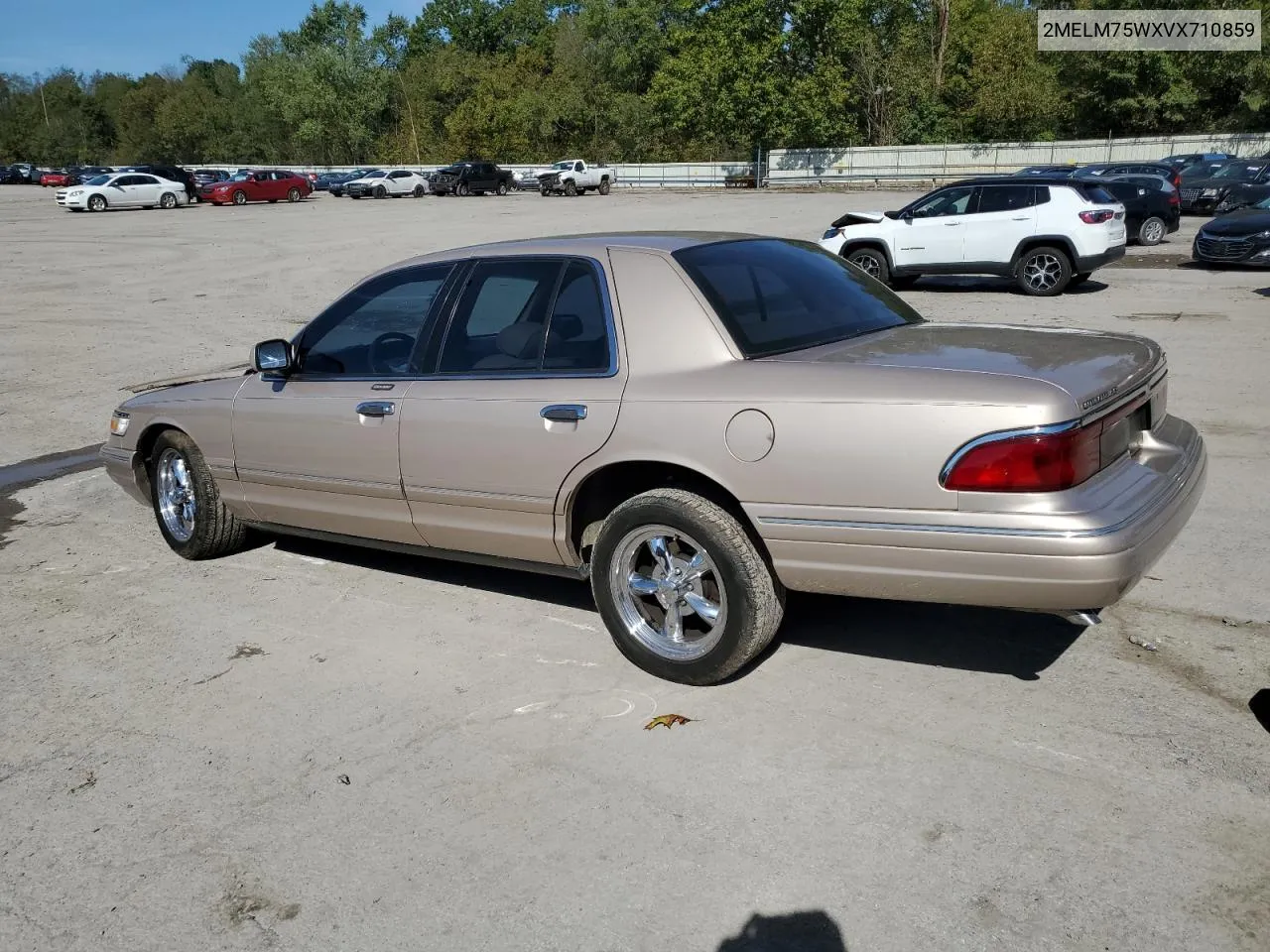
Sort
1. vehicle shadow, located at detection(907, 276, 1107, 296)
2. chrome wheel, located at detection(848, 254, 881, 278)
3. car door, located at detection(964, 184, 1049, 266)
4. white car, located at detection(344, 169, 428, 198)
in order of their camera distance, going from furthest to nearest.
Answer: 1. white car, located at detection(344, 169, 428, 198)
2. chrome wheel, located at detection(848, 254, 881, 278)
3. vehicle shadow, located at detection(907, 276, 1107, 296)
4. car door, located at detection(964, 184, 1049, 266)

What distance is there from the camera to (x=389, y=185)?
174 ft

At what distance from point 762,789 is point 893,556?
0.86m

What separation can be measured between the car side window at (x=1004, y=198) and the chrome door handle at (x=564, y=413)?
12.8 meters

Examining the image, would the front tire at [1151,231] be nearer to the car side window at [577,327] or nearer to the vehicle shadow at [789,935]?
the car side window at [577,327]

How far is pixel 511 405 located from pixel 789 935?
7.72 feet

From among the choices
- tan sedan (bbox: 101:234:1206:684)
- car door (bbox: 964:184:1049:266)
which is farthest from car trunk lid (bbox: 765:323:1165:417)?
car door (bbox: 964:184:1049:266)

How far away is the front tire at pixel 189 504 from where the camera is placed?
227 inches

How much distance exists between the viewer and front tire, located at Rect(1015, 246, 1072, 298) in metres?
15.1

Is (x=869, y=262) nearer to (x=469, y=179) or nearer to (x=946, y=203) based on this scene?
(x=946, y=203)

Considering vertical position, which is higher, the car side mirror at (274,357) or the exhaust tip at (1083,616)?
the car side mirror at (274,357)

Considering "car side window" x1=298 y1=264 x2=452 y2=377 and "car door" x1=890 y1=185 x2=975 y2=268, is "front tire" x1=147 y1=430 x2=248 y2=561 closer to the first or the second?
"car side window" x1=298 y1=264 x2=452 y2=377

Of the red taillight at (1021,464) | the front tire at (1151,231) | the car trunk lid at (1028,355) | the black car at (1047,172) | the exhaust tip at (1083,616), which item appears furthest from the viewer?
the front tire at (1151,231)

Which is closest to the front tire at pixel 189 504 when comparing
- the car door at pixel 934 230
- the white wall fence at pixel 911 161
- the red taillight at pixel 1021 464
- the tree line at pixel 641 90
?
the red taillight at pixel 1021 464

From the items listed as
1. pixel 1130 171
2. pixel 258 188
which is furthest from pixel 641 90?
pixel 1130 171
